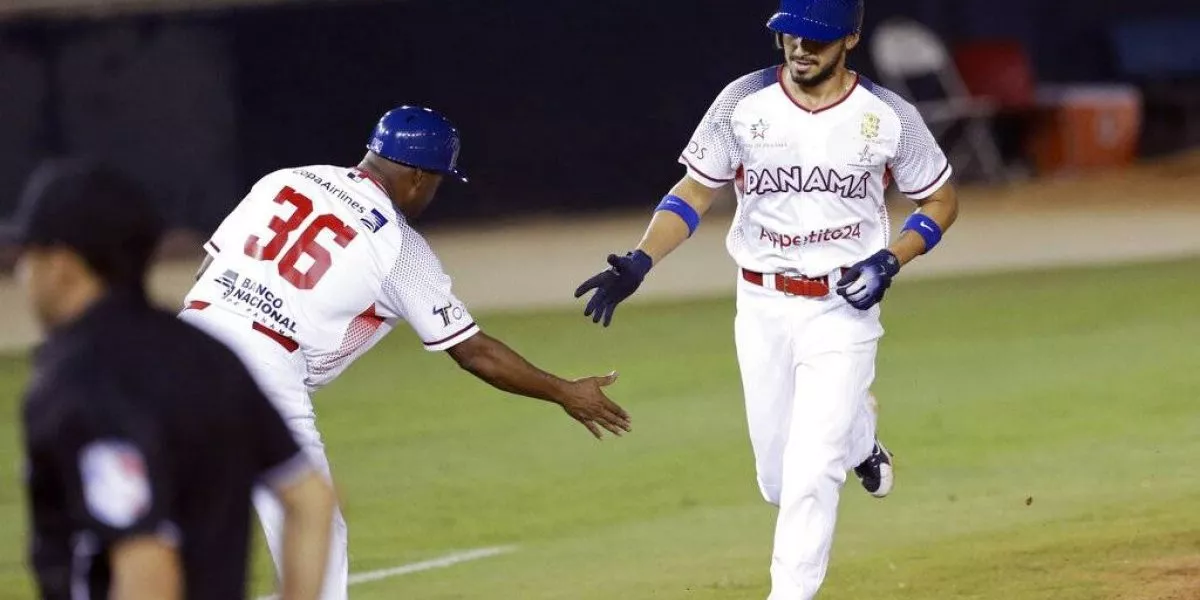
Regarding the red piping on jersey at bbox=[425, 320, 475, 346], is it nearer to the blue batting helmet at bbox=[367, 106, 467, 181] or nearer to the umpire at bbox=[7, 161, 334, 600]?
the blue batting helmet at bbox=[367, 106, 467, 181]

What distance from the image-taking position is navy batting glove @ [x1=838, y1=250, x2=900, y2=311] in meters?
6.59

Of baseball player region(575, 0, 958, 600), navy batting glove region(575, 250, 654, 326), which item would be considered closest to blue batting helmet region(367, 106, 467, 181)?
baseball player region(575, 0, 958, 600)

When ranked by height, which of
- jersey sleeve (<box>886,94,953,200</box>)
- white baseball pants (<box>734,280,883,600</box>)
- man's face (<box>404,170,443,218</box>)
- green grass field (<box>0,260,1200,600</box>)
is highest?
man's face (<box>404,170,443,218</box>)

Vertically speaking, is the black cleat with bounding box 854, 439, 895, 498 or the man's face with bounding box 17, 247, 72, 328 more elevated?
the man's face with bounding box 17, 247, 72, 328

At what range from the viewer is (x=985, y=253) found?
1812cm

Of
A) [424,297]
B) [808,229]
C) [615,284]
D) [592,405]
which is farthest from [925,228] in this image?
[424,297]

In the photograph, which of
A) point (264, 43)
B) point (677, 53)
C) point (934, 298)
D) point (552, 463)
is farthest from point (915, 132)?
point (677, 53)

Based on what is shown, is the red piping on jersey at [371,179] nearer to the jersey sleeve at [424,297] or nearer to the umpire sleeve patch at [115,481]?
the jersey sleeve at [424,297]

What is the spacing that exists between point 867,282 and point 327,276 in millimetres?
1703

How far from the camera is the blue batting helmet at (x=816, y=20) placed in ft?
22.2

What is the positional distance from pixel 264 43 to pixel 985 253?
711cm

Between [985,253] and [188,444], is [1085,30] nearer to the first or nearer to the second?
[985,253]

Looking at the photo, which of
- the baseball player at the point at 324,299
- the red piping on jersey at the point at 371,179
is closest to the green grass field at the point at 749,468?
the baseball player at the point at 324,299

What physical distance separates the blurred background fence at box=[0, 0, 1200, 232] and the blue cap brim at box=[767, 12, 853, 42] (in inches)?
539
